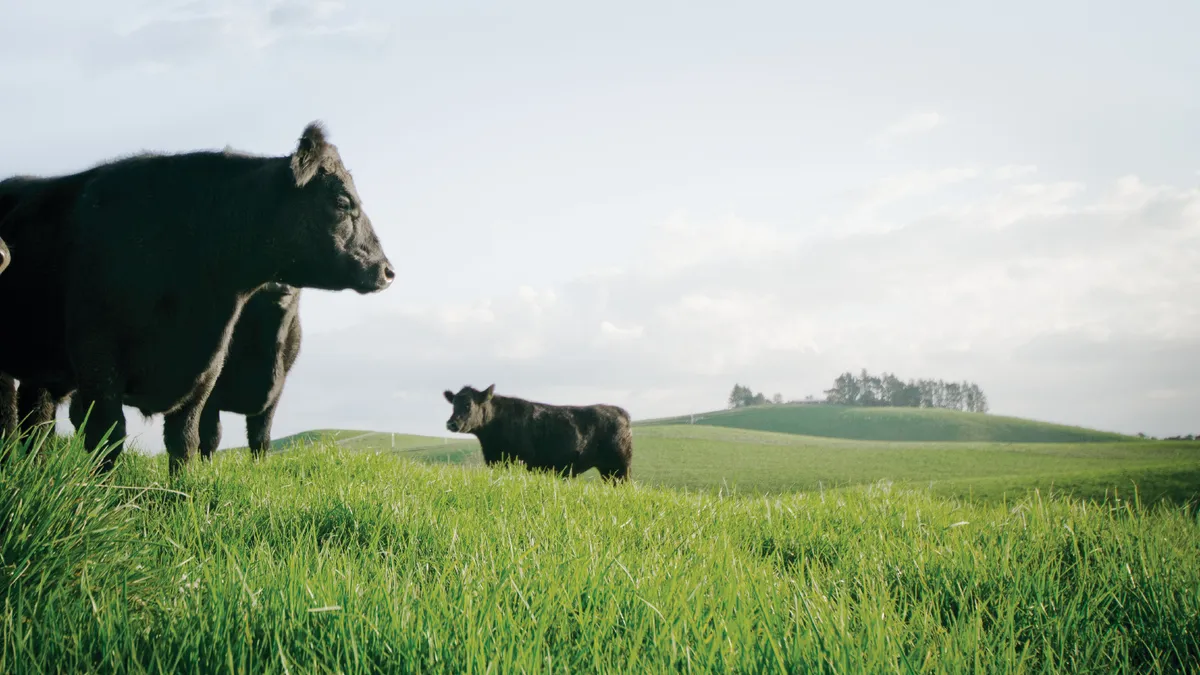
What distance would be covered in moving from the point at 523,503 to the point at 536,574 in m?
2.54

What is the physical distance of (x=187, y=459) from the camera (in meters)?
6.29

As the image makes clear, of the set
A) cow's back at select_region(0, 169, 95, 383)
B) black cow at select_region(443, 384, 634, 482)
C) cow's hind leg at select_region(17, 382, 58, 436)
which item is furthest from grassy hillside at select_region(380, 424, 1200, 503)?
cow's back at select_region(0, 169, 95, 383)

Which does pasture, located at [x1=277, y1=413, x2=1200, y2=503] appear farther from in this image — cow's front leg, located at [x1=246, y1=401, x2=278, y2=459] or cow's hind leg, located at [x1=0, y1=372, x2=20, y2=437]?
cow's hind leg, located at [x1=0, y1=372, x2=20, y2=437]

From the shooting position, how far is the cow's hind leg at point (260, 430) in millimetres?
7770

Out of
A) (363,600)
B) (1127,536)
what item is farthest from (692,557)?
(1127,536)

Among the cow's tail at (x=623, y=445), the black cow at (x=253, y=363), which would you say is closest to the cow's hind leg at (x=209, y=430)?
the black cow at (x=253, y=363)

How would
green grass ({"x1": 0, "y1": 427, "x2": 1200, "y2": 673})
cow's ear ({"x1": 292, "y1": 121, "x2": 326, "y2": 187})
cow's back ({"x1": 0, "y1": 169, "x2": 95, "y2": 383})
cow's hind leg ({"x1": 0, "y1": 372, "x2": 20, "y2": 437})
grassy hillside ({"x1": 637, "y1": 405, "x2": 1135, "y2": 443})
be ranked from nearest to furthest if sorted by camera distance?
1. green grass ({"x1": 0, "y1": 427, "x2": 1200, "y2": 673})
2. cow's ear ({"x1": 292, "y1": 121, "x2": 326, "y2": 187})
3. cow's back ({"x1": 0, "y1": 169, "x2": 95, "y2": 383})
4. cow's hind leg ({"x1": 0, "y1": 372, "x2": 20, "y2": 437})
5. grassy hillside ({"x1": 637, "y1": 405, "x2": 1135, "y2": 443})

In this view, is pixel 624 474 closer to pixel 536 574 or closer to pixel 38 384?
pixel 38 384

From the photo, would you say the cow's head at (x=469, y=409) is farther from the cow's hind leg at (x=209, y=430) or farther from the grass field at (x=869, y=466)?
the cow's hind leg at (x=209, y=430)

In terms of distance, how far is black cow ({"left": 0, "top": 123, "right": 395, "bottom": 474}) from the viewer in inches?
224

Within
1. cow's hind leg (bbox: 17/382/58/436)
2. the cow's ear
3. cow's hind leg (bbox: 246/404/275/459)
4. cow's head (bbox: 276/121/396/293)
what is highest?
the cow's ear

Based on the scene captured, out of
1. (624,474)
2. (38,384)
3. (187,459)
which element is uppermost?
(38,384)

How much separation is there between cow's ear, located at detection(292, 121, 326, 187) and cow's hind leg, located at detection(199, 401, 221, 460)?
2639 millimetres

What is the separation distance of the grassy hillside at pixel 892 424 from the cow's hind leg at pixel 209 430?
42577 millimetres
